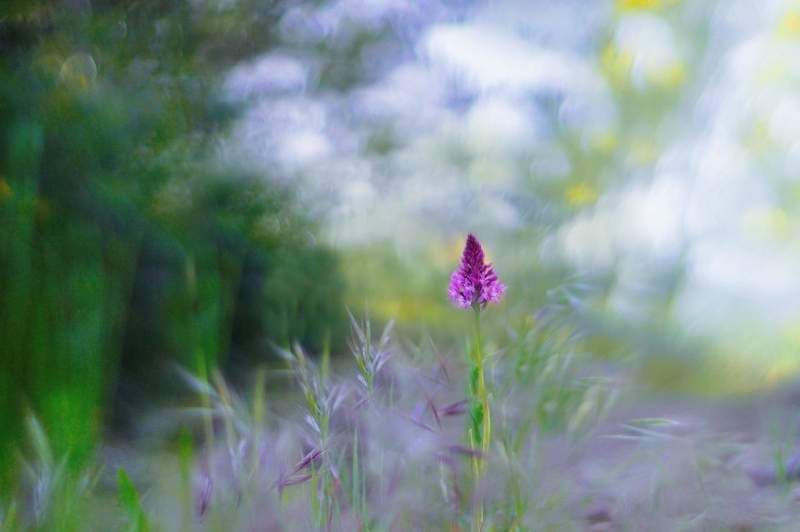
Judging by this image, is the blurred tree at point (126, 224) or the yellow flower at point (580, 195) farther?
the yellow flower at point (580, 195)

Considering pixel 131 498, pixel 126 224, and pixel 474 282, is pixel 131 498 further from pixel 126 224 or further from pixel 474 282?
pixel 126 224

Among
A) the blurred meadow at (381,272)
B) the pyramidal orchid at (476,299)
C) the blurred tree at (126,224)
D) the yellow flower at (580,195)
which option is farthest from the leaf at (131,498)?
the yellow flower at (580,195)

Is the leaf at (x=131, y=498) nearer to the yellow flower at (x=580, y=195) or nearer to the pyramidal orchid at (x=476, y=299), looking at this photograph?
the pyramidal orchid at (x=476, y=299)

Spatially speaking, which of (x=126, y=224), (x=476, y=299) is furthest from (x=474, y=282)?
(x=126, y=224)

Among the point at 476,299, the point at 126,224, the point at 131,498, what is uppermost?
the point at 126,224

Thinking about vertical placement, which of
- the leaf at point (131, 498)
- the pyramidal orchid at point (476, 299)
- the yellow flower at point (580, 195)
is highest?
the yellow flower at point (580, 195)

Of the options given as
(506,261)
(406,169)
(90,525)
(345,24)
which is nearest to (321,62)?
(345,24)
